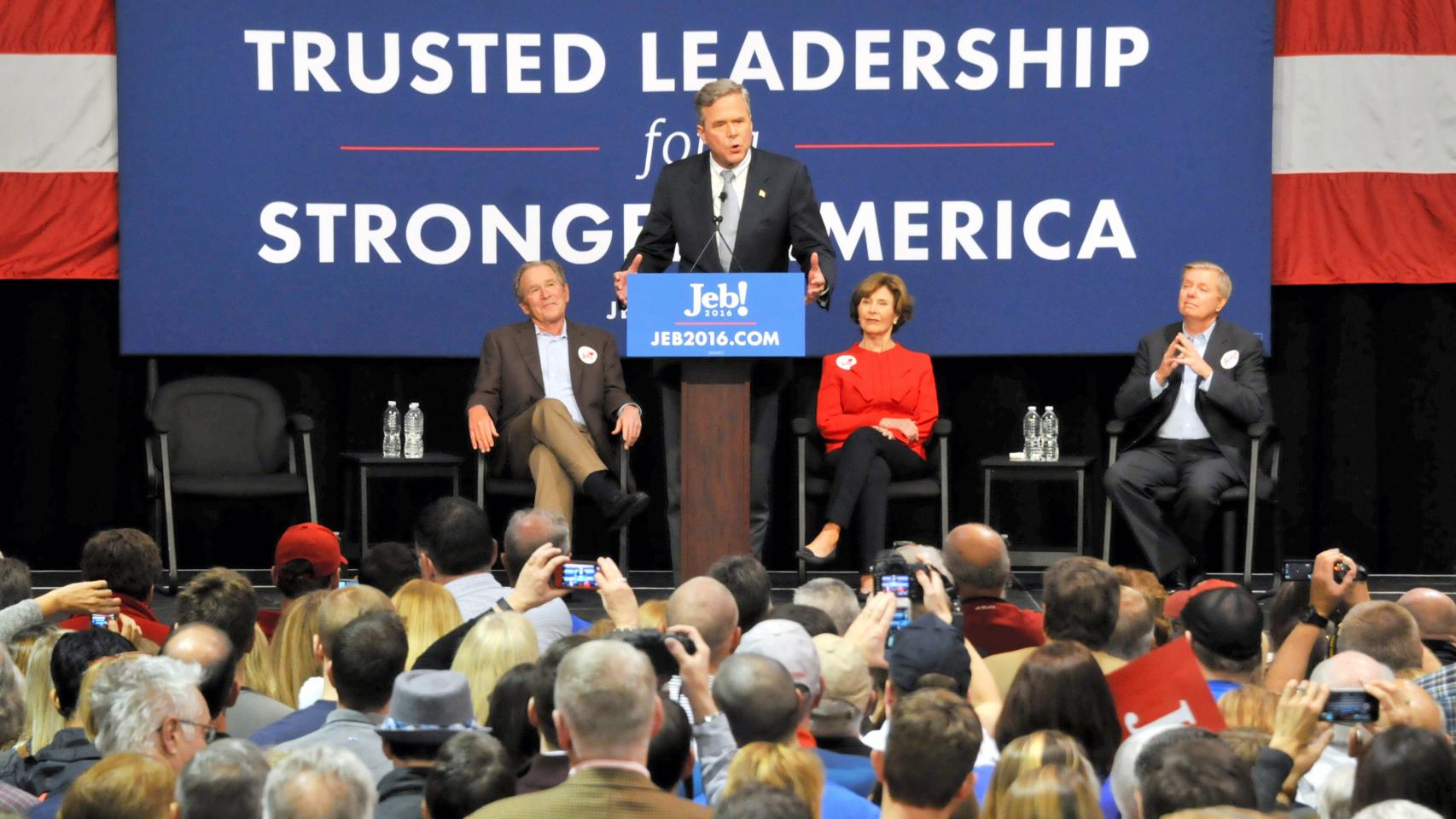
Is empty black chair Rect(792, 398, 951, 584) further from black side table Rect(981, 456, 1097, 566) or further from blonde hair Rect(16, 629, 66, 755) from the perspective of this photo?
blonde hair Rect(16, 629, 66, 755)

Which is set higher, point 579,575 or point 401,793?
point 579,575

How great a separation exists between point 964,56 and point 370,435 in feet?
9.46

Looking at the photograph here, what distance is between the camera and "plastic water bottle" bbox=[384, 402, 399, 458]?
7637 mm

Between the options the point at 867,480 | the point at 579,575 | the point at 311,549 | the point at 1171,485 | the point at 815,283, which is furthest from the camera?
the point at 1171,485

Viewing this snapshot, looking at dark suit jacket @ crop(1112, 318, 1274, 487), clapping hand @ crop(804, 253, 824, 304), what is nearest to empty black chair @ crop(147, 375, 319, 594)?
clapping hand @ crop(804, 253, 824, 304)

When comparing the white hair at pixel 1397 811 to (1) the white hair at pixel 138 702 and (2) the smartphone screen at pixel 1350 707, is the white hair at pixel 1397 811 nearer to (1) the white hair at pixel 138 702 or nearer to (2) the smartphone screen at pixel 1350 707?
(2) the smartphone screen at pixel 1350 707

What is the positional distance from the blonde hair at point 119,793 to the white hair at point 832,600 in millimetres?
1778

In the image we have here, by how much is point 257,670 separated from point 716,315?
6.40ft

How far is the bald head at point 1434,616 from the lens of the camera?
161 inches

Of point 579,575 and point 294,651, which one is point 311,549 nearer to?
point 294,651

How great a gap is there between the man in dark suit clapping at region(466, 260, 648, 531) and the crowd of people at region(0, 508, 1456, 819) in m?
2.20

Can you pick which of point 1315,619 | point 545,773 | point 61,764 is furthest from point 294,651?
point 1315,619

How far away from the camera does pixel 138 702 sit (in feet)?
9.74

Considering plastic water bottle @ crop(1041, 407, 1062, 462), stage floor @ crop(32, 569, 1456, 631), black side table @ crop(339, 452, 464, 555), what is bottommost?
stage floor @ crop(32, 569, 1456, 631)
